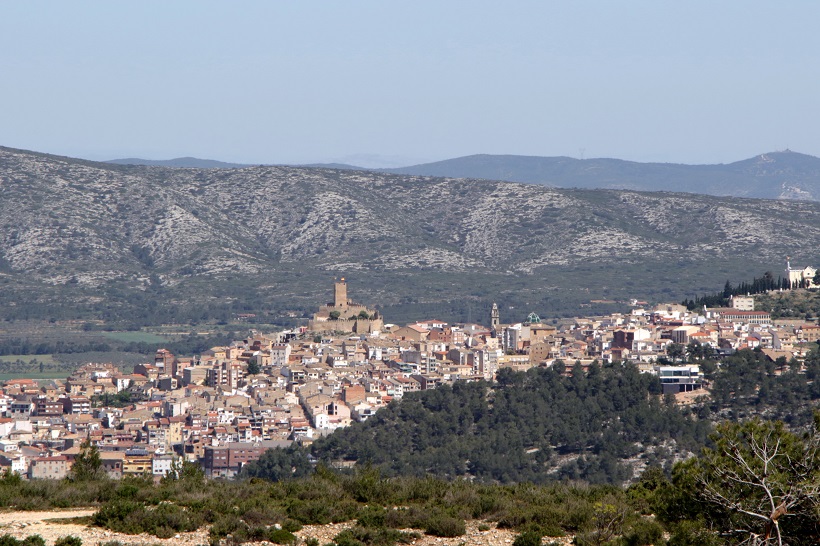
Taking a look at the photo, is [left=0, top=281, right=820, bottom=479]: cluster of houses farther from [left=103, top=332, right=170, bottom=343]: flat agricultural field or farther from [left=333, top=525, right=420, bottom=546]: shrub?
[left=333, top=525, right=420, bottom=546]: shrub

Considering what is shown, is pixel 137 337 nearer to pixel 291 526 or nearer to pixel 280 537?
pixel 291 526

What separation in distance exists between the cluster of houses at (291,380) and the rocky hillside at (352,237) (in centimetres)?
4442

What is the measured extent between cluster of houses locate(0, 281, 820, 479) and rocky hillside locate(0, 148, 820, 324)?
146ft

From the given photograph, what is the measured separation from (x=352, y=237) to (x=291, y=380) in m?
78.1

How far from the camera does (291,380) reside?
71.1 m

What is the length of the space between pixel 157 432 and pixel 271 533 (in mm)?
45573

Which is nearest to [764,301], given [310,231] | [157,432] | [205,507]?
[157,432]

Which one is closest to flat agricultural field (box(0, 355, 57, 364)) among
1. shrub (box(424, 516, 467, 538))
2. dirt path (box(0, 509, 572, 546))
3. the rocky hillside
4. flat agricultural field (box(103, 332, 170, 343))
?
flat agricultural field (box(103, 332, 170, 343))

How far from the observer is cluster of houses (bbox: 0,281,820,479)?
54.9 m

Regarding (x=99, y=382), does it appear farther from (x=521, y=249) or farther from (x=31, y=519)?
(x=521, y=249)

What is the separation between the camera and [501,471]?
148ft

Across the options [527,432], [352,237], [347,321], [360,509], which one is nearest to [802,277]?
[347,321]

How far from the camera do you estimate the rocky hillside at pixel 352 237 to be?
5172 inches

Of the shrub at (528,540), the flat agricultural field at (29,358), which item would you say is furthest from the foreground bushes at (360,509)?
the flat agricultural field at (29,358)
